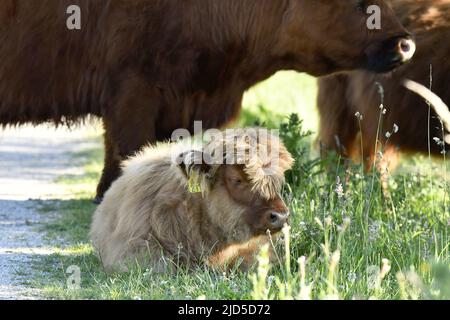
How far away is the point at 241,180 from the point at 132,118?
173cm

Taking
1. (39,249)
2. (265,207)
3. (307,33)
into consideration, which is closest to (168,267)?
(265,207)

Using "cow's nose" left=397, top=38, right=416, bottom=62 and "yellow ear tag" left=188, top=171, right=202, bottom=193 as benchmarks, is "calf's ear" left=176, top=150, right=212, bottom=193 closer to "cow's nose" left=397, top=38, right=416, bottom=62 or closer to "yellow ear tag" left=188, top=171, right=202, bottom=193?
"yellow ear tag" left=188, top=171, right=202, bottom=193

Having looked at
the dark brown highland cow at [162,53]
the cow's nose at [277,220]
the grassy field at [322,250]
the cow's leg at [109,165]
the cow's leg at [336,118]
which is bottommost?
the grassy field at [322,250]

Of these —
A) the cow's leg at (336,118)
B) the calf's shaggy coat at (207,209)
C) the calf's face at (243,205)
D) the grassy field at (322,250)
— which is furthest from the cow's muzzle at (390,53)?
the calf's face at (243,205)

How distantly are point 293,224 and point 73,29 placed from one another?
235 cm

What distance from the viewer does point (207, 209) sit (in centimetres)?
697

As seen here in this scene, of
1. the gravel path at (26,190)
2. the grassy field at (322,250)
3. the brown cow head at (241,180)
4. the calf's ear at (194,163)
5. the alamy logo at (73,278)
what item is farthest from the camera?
the gravel path at (26,190)

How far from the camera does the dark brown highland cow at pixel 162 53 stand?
8180 millimetres

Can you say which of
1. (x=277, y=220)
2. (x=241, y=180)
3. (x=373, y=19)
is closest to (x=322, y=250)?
(x=277, y=220)

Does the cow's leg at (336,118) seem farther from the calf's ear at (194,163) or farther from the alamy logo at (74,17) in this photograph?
the calf's ear at (194,163)

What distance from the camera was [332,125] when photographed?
10070 mm

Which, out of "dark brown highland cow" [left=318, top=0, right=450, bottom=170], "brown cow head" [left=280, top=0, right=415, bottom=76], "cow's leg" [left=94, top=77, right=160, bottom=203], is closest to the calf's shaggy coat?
"cow's leg" [left=94, top=77, right=160, bottom=203]

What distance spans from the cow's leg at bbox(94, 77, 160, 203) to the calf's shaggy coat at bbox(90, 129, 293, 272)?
3.46 ft

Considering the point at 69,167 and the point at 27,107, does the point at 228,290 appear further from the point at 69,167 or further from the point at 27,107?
the point at 69,167
